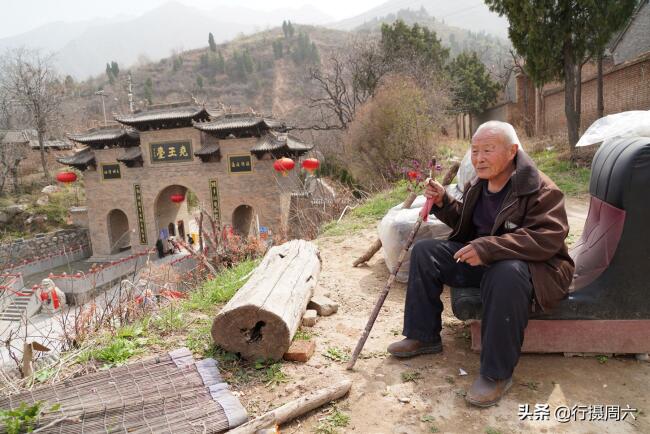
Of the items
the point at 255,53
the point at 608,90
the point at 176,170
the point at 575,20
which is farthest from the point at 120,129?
the point at 255,53

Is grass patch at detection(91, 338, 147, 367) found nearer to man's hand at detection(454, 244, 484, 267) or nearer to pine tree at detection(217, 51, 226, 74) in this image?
man's hand at detection(454, 244, 484, 267)

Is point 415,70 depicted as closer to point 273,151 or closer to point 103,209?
point 273,151

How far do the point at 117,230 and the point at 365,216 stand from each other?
701 inches

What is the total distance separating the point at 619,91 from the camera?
12.5 m

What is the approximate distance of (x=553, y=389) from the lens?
226 centimetres

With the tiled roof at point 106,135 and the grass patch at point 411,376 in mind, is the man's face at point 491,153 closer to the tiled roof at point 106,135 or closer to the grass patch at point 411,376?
the grass patch at point 411,376

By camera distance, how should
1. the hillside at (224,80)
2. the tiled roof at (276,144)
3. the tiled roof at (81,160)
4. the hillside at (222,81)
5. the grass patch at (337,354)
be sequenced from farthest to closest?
1. the hillside at (222,81)
2. the hillside at (224,80)
3. the tiled roof at (81,160)
4. the tiled roof at (276,144)
5. the grass patch at (337,354)

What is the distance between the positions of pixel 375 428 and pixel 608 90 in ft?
49.5

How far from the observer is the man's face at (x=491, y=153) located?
93.3 inches

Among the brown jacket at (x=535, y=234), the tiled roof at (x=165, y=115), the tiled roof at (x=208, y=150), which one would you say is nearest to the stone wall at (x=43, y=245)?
the tiled roof at (x=165, y=115)

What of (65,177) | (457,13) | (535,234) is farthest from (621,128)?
(457,13)

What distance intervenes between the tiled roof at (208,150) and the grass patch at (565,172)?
12.3 metres

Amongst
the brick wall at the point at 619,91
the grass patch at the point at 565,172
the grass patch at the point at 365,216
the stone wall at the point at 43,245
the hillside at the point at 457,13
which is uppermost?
the hillside at the point at 457,13

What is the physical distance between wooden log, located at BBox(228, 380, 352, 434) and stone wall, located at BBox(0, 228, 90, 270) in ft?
65.4
